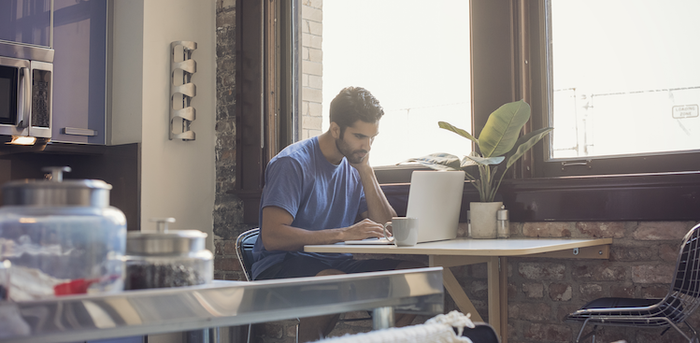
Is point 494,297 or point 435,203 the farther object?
point 435,203

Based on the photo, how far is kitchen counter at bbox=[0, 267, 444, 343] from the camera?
0.47 metres

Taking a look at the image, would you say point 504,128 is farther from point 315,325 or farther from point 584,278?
point 315,325

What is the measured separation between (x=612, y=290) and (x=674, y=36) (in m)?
1.12

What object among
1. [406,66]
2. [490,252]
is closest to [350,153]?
[406,66]

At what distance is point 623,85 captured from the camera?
2.70 m

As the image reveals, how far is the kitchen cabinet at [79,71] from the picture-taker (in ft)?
11.1

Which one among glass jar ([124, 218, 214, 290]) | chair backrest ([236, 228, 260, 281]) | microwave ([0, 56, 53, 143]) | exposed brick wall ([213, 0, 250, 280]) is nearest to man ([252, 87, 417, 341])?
chair backrest ([236, 228, 260, 281])

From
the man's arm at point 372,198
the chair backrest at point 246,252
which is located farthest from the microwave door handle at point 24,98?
the man's arm at point 372,198

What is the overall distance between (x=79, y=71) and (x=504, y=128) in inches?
96.1

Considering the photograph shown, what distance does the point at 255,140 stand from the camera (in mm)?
3799

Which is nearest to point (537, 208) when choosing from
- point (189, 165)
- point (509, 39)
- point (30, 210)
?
point (509, 39)

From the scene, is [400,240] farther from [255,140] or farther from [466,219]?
[255,140]

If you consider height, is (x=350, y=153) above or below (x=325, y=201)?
above

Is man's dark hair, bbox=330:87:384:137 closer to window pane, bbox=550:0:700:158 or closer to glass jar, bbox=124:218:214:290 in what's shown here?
window pane, bbox=550:0:700:158
